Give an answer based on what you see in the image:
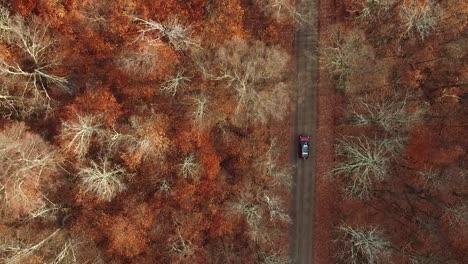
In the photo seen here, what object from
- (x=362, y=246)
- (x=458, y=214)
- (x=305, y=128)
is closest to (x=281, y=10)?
(x=305, y=128)

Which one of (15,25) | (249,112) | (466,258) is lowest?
(466,258)

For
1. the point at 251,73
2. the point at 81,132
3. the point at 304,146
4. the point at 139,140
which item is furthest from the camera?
the point at 304,146

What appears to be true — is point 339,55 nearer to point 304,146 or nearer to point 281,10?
point 281,10

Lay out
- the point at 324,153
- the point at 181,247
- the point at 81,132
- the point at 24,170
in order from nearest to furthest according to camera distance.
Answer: the point at 24,170 < the point at 81,132 < the point at 181,247 < the point at 324,153

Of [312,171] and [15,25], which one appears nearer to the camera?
[15,25]

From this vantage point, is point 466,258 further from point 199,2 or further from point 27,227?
point 27,227

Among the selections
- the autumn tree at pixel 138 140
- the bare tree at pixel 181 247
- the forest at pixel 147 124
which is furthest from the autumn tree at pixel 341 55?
the bare tree at pixel 181 247

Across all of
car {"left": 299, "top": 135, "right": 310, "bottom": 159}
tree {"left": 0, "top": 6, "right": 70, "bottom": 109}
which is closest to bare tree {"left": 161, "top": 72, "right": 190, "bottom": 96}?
tree {"left": 0, "top": 6, "right": 70, "bottom": 109}

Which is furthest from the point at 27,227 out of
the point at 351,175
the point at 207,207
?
the point at 351,175
